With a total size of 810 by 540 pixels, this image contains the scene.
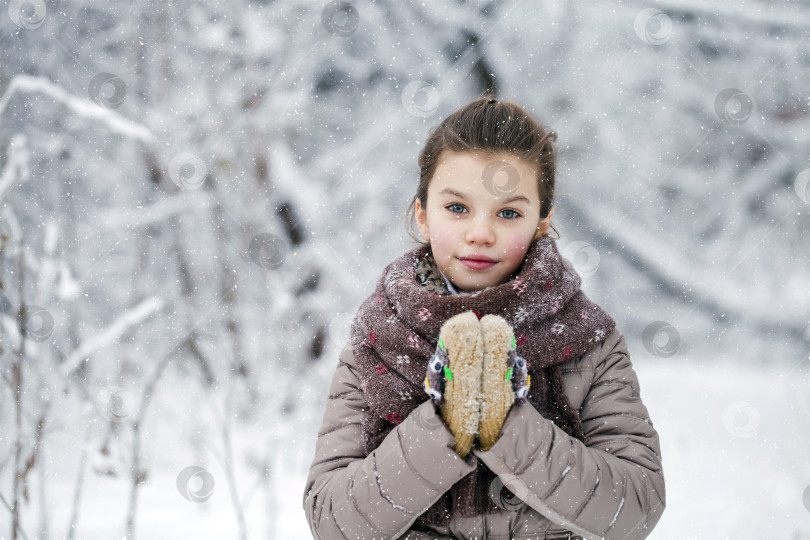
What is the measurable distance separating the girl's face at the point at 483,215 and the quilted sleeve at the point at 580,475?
12.7 inches

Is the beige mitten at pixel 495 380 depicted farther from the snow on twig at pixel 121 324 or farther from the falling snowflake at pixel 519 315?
the snow on twig at pixel 121 324

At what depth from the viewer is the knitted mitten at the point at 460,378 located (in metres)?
0.98

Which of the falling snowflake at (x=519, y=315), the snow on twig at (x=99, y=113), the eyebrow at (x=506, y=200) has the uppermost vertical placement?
the snow on twig at (x=99, y=113)

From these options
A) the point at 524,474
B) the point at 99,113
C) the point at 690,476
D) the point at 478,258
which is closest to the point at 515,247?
the point at 478,258

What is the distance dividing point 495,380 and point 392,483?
253 millimetres

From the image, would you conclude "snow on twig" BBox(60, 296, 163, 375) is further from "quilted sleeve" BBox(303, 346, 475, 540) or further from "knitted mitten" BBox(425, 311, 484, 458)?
"knitted mitten" BBox(425, 311, 484, 458)

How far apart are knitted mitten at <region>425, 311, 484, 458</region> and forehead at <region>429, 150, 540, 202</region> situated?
0.31m

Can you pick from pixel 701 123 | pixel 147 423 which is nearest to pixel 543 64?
pixel 701 123

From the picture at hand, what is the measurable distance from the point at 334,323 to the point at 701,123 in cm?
257

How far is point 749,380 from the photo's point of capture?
11.9ft

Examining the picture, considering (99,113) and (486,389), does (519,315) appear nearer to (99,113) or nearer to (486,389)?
(486,389)

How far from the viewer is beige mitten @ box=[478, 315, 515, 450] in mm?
986

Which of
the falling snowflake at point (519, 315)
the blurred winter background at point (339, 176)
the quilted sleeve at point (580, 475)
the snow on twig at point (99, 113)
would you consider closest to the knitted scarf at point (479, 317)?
the falling snowflake at point (519, 315)

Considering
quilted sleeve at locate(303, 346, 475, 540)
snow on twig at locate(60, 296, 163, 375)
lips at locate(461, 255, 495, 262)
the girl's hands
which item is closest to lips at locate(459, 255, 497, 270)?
lips at locate(461, 255, 495, 262)
